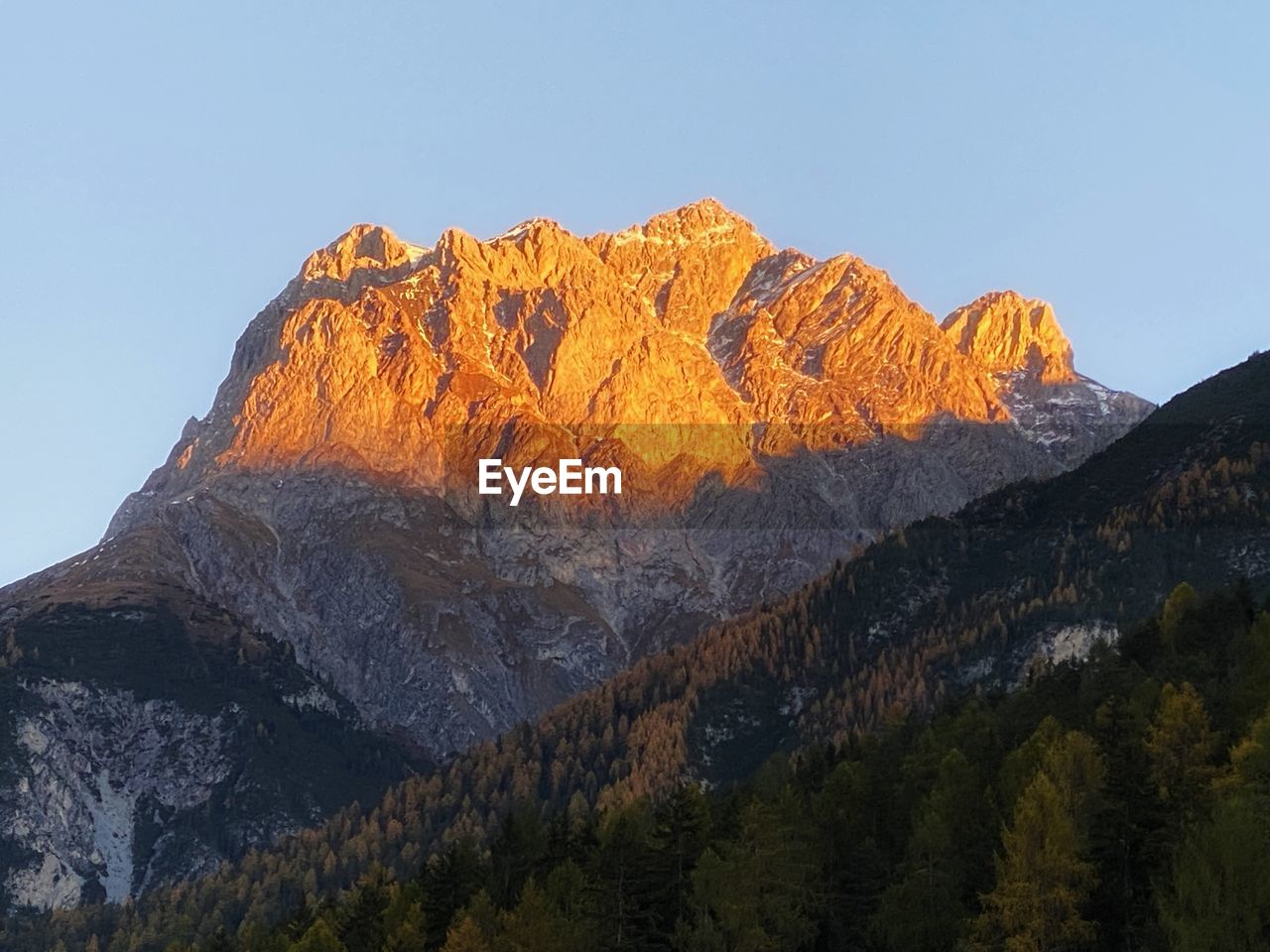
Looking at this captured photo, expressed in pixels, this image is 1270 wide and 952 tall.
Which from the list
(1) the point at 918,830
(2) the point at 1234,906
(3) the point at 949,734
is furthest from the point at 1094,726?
(2) the point at 1234,906

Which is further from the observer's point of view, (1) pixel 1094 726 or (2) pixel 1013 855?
(1) pixel 1094 726

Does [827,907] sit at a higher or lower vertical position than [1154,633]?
lower

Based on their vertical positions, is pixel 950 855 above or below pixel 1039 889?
above

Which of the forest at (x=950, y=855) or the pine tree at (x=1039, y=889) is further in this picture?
the forest at (x=950, y=855)

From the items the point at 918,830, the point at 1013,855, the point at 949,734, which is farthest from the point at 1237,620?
the point at 1013,855

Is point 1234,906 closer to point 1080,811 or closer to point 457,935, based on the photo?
point 1080,811

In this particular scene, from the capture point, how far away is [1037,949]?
387 ft

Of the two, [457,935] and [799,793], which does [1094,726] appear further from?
[457,935]

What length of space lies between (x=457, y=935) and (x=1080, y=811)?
3925 cm

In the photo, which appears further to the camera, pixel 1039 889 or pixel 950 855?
pixel 950 855

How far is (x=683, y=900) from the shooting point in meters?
142

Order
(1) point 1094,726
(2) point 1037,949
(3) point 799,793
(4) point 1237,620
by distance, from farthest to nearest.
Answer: (4) point 1237,620
(3) point 799,793
(1) point 1094,726
(2) point 1037,949

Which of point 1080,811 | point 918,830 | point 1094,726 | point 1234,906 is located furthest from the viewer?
point 1094,726

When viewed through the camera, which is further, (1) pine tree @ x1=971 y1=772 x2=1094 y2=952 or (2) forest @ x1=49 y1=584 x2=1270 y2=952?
(2) forest @ x1=49 y1=584 x2=1270 y2=952
